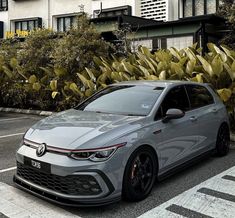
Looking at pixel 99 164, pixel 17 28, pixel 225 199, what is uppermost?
pixel 17 28

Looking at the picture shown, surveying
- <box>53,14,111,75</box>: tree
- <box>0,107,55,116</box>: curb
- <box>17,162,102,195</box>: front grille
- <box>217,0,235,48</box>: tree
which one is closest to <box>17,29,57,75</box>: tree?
<box>53,14,111,75</box>: tree

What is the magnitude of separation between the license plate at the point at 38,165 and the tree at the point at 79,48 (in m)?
7.87

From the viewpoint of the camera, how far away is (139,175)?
15.1ft

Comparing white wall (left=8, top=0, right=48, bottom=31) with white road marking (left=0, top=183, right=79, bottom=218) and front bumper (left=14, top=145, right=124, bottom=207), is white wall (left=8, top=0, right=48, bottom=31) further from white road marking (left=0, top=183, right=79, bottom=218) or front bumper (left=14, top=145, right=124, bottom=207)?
front bumper (left=14, top=145, right=124, bottom=207)

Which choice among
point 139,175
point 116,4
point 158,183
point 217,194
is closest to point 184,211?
point 139,175

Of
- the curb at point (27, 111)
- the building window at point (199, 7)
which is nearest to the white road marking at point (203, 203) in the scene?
the curb at point (27, 111)

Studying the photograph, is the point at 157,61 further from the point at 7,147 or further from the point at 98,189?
the point at 98,189

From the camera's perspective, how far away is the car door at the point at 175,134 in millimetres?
5039

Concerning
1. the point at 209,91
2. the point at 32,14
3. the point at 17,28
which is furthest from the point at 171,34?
the point at 17,28

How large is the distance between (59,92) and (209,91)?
6874mm

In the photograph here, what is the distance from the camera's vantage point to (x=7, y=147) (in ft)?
25.0

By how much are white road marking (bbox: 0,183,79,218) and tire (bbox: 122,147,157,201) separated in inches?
28.9

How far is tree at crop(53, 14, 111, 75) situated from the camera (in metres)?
12.1

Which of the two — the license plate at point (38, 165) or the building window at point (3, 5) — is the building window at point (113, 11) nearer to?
the building window at point (3, 5)
